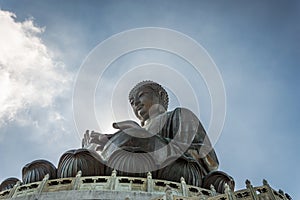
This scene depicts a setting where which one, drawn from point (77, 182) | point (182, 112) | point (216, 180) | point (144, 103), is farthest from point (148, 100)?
point (77, 182)

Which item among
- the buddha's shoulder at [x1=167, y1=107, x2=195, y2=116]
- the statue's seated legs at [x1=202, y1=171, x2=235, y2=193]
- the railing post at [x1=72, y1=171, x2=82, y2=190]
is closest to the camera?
the railing post at [x1=72, y1=171, x2=82, y2=190]

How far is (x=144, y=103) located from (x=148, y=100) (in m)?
0.23

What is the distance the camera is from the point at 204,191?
820cm

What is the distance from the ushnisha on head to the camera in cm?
1406

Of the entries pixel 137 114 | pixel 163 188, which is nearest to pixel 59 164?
pixel 163 188

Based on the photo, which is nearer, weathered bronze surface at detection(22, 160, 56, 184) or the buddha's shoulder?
weathered bronze surface at detection(22, 160, 56, 184)

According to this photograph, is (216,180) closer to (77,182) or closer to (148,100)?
(77,182)

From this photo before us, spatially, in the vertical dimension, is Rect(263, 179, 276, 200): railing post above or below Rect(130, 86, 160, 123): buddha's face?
below

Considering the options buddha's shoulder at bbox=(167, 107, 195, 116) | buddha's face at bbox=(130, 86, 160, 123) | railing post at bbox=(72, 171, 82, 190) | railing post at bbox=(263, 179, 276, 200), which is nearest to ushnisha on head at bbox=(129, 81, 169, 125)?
buddha's face at bbox=(130, 86, 160, 123)

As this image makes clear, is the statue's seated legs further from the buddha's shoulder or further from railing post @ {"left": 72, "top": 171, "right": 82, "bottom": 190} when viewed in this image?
the buddha's shoulder

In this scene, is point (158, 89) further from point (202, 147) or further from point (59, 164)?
point (59, 164)

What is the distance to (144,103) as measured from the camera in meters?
14.2

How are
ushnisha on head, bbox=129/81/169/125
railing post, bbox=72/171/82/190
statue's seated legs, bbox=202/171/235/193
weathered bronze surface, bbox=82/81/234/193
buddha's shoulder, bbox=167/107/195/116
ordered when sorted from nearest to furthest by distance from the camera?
railing post, bbox=72/171/82/190 → weathered bronze surface, bbox=82/81/234/193 → statue's seated legs, bbox=202/171/235/193 → buddha's shoulder, bbox=167/107/195/116 → ushnisha on head, bbox=129/81/169/125

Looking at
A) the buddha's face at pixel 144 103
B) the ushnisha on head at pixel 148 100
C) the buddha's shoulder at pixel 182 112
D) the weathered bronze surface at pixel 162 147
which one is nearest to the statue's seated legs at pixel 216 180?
the weathered bronze surface at pixel 162 147
